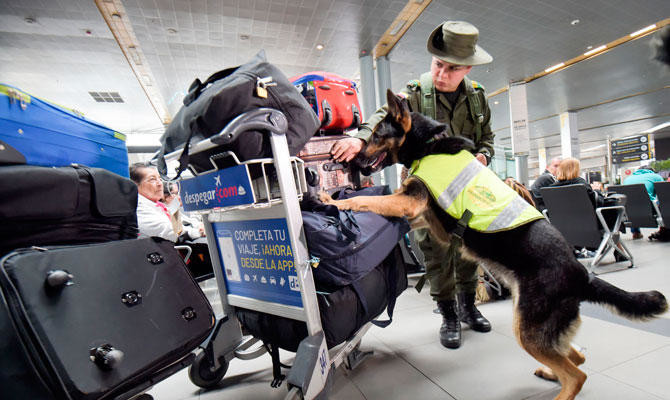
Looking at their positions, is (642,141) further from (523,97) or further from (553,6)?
(553,6)

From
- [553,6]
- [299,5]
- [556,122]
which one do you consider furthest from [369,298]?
[556,122]

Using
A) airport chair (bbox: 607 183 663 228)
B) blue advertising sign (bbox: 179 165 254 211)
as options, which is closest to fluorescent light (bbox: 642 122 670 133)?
airport chair (bbox: 607 183 663 228)

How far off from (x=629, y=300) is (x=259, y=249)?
1.61 meters

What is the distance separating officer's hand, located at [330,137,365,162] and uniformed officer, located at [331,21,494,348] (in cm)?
9

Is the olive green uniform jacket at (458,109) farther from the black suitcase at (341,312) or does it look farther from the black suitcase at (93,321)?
the black suitcase at (93,321)

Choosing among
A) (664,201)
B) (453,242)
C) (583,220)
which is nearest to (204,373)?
(453,242)

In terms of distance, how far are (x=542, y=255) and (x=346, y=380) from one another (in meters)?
1.17

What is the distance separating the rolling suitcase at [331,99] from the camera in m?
1.71

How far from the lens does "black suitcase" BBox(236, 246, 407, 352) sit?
117 cm

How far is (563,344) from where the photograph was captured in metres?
1.24

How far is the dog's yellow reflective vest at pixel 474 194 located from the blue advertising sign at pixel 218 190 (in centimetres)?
94

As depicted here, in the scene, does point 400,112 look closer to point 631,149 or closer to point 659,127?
point 631,149

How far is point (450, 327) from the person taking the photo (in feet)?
6.26

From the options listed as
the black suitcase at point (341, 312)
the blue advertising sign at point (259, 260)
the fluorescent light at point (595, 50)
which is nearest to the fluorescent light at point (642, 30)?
the fluorescent light at point (595, 50)
